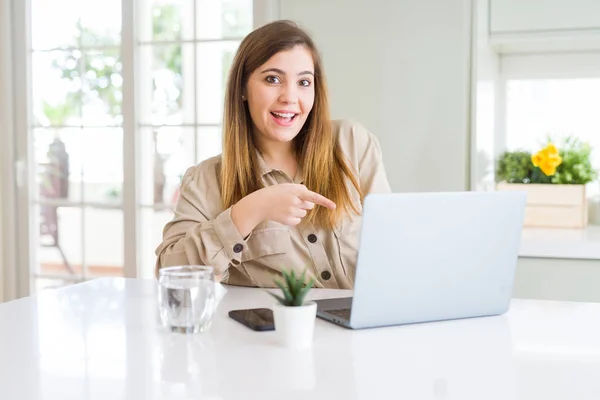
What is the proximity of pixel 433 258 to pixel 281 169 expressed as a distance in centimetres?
76

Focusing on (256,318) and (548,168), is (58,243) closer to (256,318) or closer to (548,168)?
(548,168)

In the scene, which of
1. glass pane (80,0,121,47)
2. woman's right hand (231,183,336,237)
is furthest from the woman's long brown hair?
glass pane (80,0,121,47)

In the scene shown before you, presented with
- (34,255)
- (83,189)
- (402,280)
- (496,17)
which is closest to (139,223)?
(83,189)

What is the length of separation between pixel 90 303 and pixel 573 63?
2.51 m

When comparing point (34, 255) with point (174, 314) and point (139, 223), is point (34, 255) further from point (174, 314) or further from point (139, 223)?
point (174, 314)

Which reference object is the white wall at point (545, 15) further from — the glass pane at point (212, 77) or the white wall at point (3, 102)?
the white wall at point (3, 102)

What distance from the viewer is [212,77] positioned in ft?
10.9

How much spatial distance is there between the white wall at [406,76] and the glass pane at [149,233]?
3.30 ft

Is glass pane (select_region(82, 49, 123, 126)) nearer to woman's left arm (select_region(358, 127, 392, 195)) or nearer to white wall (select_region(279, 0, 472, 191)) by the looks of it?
white wall (select_region(279, 0, 472, 191))

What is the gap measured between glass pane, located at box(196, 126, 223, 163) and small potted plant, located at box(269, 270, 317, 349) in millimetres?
2191

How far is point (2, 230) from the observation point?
3.58 meters

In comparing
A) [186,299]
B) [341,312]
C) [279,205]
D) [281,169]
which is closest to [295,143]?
[281,169]

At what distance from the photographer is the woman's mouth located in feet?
6.21

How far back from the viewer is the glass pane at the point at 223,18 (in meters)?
3.25
